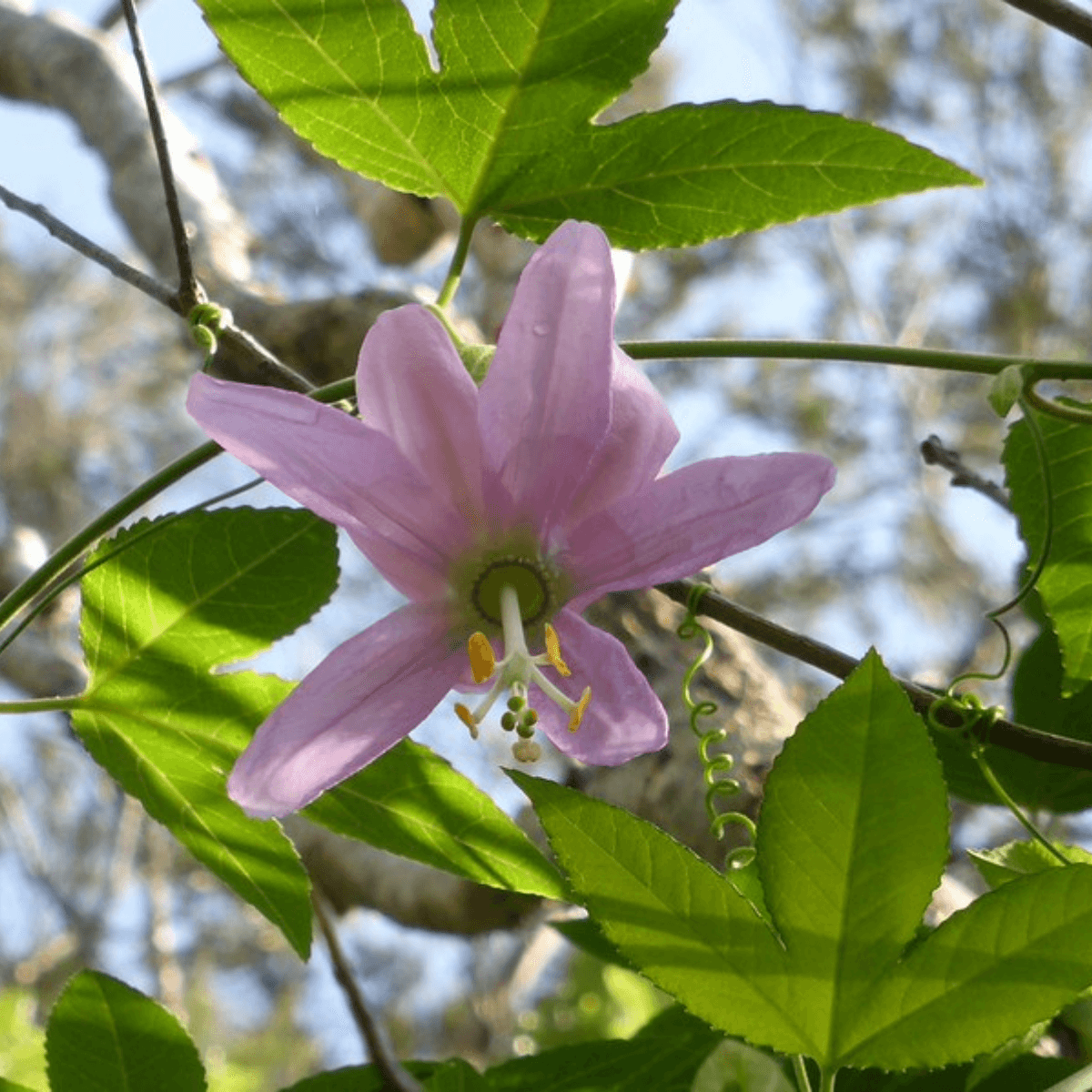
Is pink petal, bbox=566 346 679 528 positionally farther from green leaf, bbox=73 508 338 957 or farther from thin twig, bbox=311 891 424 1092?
thin twig, bbox=311 891 424 1092

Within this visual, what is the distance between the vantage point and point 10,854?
824cm

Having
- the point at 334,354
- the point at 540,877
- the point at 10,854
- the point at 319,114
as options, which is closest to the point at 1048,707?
the point at 540,877

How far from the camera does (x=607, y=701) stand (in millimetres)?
577

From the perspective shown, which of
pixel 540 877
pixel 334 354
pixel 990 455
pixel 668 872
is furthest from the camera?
pixel 990 455

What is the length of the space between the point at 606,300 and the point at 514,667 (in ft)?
0.42

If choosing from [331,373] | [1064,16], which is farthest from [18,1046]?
[1064,16]

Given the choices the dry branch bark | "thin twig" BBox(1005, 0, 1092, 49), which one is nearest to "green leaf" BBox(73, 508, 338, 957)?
"thin twig" BBox(1005, 0, 1092, 49)

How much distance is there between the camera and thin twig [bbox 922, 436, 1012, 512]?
0.87 m

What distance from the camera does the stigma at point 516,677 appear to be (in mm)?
547

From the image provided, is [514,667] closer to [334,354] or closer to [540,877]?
[540,877]

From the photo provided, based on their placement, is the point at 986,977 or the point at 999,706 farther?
the point at 999,706

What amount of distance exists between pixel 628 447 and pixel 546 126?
0.53 ft

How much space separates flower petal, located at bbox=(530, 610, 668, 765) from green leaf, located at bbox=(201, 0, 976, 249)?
0.61 feet

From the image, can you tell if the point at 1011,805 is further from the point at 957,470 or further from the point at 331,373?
the point at 331,373
